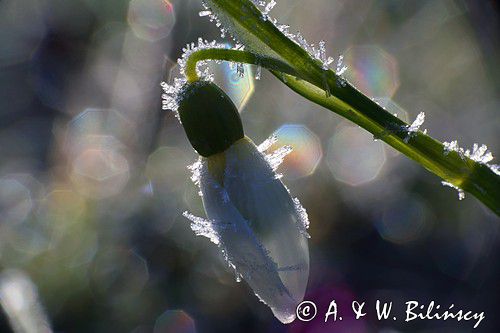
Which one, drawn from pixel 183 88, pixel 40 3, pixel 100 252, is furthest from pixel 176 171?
pixel 183 88

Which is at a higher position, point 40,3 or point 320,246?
point 320,246

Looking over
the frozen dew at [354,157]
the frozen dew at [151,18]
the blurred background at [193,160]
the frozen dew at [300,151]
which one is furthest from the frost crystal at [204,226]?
the frozen dew at [151,18]

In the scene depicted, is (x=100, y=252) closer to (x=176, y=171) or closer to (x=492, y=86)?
(x=176, y=171)

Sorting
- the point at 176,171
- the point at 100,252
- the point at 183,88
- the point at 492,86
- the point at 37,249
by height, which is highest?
the point at 492,86

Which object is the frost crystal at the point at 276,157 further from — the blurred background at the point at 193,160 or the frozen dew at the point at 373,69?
the frozen dew at the point at 373,69

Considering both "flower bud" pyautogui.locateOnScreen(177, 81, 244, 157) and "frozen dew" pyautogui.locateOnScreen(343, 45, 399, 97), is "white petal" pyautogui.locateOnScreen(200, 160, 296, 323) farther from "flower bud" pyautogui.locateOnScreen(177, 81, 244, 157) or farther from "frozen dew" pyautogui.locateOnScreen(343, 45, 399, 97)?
"frozen dew" pyautogui.locateOnScreen(343, 45, 399, 97)

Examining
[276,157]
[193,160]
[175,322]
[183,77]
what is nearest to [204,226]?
[276,157]

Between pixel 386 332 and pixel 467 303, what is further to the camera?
pixel 467 303

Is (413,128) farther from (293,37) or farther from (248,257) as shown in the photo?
(248,257)
